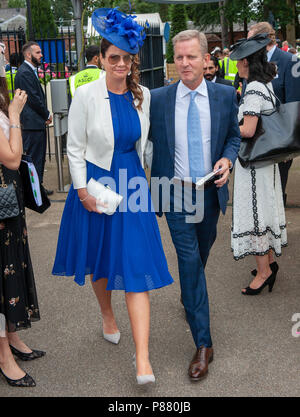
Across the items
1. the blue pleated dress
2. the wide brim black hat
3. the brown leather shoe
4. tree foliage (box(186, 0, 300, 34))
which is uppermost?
tree foliage (box(186, 0, 300, 34))

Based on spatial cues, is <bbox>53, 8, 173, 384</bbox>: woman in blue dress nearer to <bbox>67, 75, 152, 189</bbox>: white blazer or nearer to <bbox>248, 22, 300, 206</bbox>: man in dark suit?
<bbox>67, 75, 152, 189</bbox>: white blazer

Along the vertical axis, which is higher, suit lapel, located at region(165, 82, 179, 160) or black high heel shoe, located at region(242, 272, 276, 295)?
suit lapel, located at region(165, 82, 179, 160)

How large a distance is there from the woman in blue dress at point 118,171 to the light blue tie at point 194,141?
0.26 metres

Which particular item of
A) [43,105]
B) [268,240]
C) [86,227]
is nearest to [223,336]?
[268,240]

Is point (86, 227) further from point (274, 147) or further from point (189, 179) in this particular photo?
point (274, 147)

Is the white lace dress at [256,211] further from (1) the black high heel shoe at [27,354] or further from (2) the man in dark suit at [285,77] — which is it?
(1) the black high heel shoe at [27,354]

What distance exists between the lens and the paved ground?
3182 millimetres

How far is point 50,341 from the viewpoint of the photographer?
3787 millimetres

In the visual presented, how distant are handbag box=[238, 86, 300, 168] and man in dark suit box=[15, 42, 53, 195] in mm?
3863

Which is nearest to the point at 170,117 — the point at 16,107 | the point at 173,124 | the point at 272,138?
the point at 173,124

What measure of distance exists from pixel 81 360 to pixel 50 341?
37cm

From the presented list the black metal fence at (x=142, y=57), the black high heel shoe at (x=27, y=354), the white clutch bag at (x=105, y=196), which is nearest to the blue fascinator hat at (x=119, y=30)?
the white clutch bag at (x=105, y=196)

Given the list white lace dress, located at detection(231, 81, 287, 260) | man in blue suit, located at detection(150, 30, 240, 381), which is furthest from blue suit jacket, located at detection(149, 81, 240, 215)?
white lace dress, located at detection(231, 81, 287, 260)

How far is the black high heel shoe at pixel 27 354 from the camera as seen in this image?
354 cm
